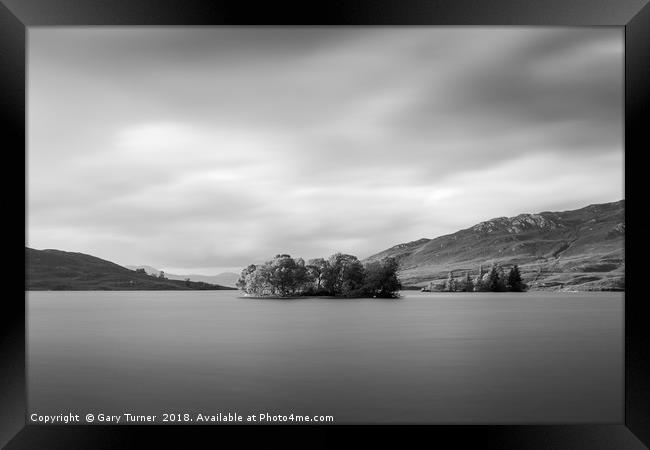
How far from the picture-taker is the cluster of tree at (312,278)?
3603 centimetres

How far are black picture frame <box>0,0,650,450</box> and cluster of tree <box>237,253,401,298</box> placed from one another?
3222 centimetres

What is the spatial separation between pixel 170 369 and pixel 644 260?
8348 mm

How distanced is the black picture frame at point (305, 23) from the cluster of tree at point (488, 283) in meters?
53.9

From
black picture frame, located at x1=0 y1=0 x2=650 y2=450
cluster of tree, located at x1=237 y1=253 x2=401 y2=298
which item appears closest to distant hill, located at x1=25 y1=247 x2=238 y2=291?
cluster of tree, located at x1=237 y1=253 x2=401 y2=298

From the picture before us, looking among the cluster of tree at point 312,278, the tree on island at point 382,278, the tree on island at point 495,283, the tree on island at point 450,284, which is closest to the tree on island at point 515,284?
the tree on island at point 495,283

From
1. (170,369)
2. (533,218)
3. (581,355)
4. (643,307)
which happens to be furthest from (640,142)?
(533,218)

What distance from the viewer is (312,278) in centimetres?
3669

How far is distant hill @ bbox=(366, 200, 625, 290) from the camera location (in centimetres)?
6012

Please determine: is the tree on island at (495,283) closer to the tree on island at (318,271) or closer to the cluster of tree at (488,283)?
the cluster of tree at (488,283)

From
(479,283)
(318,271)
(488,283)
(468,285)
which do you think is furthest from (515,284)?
(318,271)

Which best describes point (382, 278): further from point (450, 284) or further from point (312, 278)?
point (450, 284)

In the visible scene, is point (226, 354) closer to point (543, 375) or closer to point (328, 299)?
point (543, 375)

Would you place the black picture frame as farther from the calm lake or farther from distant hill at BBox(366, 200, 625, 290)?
distant hill at BBox(366, 200, 625, 290)

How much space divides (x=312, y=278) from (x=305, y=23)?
33.9 meters
